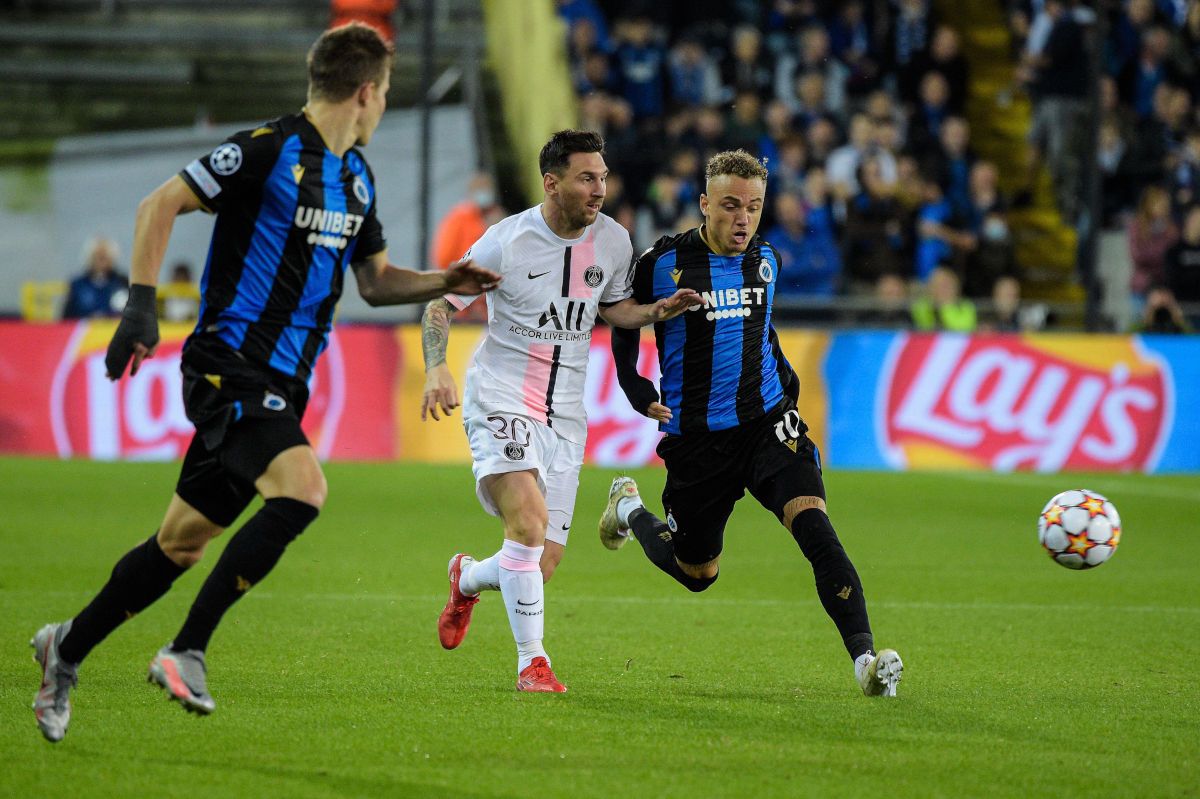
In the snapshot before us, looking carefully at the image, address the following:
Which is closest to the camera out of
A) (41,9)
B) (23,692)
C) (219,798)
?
(219,798)

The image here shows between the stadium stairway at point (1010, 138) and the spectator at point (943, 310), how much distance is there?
3.29 metres

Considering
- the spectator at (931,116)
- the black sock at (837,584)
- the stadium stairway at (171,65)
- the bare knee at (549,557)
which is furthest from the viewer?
the stadium stairway at (171,65)

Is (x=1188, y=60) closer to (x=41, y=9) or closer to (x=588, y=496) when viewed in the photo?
(x=588, y=496)

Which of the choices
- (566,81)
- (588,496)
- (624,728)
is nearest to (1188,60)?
(566,81)

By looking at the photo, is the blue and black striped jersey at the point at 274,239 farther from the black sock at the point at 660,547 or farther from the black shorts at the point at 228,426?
the black sock at the point at 660,547

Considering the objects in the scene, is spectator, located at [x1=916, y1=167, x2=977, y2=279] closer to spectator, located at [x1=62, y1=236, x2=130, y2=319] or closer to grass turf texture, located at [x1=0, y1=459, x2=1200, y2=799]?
grass turf texture, located at [x1=0, y1=459, x2=1200, y2=799]

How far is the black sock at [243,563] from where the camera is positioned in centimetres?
466

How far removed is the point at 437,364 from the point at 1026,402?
9798 mm

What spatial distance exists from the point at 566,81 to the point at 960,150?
15.4 feet

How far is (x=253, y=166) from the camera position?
4.85m

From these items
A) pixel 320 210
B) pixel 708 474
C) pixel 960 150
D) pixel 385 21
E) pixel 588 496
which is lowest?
pixel 588 496

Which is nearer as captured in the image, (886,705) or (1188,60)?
(886,705)

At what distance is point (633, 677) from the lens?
6148 mm

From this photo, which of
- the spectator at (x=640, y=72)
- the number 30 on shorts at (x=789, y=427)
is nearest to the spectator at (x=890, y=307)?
Result: the spectator at (x=640, y=72)
